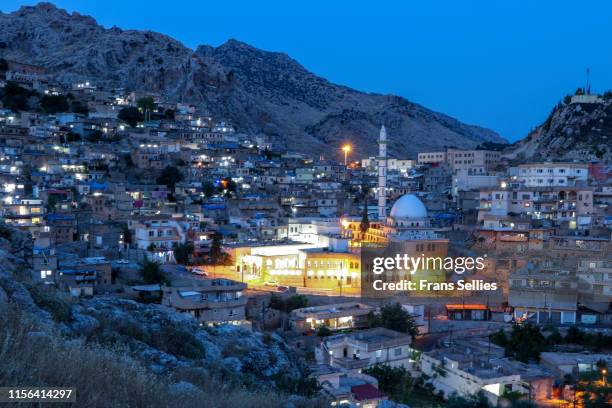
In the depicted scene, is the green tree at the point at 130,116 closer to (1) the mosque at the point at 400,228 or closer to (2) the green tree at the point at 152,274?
(1) the mosque at the point at 400,228

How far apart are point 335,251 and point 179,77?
4288 cm

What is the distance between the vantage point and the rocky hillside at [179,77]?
64875mm

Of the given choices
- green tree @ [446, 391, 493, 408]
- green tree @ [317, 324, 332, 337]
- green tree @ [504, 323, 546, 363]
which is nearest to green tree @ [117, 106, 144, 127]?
green tree @ [317, 324, 332, 337]

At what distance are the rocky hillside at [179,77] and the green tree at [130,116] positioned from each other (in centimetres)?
1259

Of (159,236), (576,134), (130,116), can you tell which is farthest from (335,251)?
(576,134)

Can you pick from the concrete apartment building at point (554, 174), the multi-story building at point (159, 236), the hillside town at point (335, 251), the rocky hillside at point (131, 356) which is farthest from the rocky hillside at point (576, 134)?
the rocky hillside at point (131, 356)

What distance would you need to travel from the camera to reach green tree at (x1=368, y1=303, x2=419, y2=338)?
21.5m

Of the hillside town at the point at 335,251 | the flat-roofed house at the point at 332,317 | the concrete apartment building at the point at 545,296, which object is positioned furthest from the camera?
the concrete apartment building at the point at 545,296

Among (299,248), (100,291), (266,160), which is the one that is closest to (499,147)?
(266,160)

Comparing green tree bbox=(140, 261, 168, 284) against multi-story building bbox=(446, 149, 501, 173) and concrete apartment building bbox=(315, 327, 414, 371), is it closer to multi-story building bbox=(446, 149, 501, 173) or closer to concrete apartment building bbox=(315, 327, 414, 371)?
concrete apartment building bbox=(315, 327, 414, 371)

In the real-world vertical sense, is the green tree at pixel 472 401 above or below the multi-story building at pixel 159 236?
below

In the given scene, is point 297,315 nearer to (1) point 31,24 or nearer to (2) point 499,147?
(2) point 499,147

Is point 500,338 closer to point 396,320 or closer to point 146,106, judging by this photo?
point 396,320

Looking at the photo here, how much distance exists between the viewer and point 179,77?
65688mm
